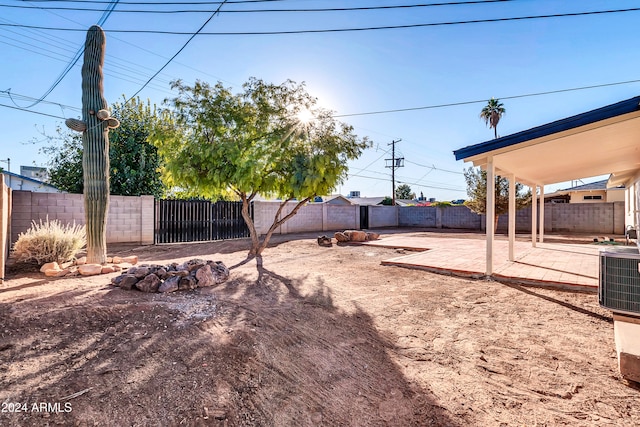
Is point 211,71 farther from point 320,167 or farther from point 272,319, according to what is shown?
point 272,319

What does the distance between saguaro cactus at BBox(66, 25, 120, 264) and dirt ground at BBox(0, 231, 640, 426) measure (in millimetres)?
1170

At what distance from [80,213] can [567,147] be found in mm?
12190

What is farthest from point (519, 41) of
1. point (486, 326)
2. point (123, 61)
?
point (123, 61)

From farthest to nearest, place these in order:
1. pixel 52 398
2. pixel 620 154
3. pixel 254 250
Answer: pixel 254 250 < pixel 620 154 < pixel 52 398

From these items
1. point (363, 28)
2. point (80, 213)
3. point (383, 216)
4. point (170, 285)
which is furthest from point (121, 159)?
point (383, 216)

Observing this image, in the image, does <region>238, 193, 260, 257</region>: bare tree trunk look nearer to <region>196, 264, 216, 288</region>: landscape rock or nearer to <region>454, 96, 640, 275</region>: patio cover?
<region>196, 264, 216, 288</region>: landscape rock

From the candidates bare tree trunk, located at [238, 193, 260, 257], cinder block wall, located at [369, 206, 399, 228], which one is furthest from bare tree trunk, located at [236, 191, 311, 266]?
cinder block wall, located at [369, 206, 399, 228]

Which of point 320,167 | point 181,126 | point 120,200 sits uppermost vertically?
point 181,126

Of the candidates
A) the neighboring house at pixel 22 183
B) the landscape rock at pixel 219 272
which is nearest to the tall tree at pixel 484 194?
the landscape rock at pixel 219 272

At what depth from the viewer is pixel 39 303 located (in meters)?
3.20

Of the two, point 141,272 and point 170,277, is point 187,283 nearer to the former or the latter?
point 170,277

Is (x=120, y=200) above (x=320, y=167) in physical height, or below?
below

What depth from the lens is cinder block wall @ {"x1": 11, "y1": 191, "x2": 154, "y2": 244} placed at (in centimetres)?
750

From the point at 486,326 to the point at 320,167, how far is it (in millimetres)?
4240
